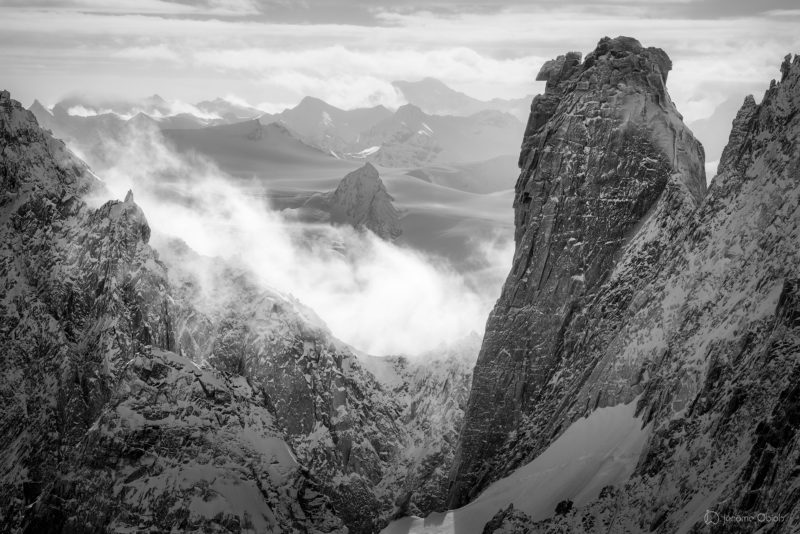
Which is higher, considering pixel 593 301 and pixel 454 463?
pixel 593 301

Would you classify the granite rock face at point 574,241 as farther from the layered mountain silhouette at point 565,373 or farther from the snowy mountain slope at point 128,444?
the snowy mountain slope at point 128,444

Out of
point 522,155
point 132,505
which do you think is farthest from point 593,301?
point 132,505

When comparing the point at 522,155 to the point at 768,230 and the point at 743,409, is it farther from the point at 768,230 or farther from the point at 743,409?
the point at 743,409
